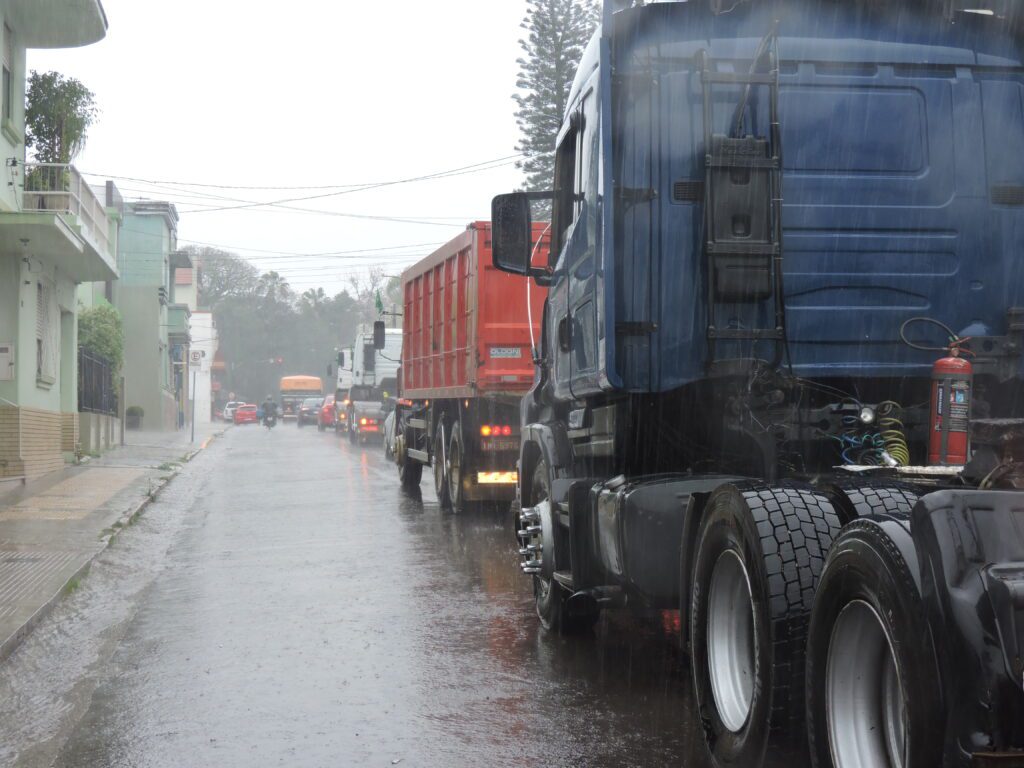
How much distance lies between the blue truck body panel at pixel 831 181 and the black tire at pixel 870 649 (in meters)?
2.24

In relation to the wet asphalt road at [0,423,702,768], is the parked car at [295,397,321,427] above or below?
above

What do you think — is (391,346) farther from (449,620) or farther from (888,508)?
(888,508)

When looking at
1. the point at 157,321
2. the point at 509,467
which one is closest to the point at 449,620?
the point at 509,467

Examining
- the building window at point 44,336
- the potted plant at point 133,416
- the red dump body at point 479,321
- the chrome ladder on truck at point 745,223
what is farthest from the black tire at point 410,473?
the potted plant at point 133,416

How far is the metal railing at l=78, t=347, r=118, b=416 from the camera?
2916cm

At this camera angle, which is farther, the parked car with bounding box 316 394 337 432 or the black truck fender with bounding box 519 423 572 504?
the parked car with bounding box 316 394 337 432

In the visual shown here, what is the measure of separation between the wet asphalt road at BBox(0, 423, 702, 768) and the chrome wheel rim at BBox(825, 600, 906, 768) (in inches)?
59.8

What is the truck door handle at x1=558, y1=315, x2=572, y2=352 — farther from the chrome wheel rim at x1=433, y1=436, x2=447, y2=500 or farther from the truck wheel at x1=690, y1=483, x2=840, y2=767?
the chrome wheel rim at x1=433, y1=436, x2=447, y2=500

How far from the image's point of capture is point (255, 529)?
46.6 feet

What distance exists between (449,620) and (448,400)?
7536 mm

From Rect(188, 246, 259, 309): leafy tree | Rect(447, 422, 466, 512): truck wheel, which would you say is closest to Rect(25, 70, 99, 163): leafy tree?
Rect(447, 422, 466, 512): truck wheel

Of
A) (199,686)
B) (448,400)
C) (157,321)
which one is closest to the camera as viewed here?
(199,686)

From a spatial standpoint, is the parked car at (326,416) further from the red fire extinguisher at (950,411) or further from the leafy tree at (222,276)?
the leafy tree at (222,276)

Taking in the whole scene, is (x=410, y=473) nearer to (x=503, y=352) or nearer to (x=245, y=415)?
(x=503, y=352)
